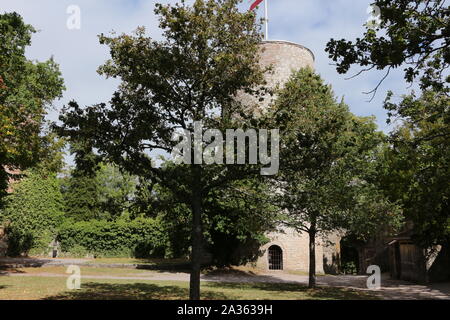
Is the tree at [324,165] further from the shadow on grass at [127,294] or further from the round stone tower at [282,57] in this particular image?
the round stone tower at [282,57]

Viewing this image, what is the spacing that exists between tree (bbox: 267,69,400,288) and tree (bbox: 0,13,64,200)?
10488 mm

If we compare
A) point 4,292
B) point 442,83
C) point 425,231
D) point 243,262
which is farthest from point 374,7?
point 243,262

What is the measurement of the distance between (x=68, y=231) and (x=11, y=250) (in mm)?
4737

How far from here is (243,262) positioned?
31.0 meters

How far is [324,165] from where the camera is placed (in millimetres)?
12078

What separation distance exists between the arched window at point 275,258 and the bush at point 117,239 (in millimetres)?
9282

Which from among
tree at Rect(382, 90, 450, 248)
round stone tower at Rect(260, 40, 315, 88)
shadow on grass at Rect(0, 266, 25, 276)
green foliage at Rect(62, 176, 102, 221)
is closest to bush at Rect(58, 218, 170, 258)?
green foliage at Rect(62, 176, 102, 221)

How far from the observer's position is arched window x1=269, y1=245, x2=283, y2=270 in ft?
103

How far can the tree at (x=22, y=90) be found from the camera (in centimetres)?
1680

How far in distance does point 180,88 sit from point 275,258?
73.8 ft

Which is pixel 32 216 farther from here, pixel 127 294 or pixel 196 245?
pixel 196 245

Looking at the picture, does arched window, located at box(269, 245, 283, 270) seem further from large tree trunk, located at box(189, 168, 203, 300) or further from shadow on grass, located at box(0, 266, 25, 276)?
large tree trunk, located at box(189, 168, 203, 300)

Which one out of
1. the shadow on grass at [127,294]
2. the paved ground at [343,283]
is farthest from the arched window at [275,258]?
the shadow on grass at [127,294]
